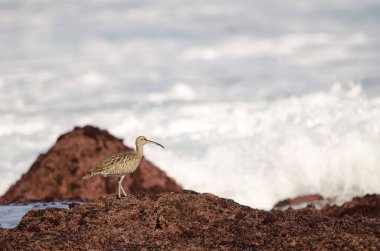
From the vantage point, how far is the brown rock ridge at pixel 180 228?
1769 cm

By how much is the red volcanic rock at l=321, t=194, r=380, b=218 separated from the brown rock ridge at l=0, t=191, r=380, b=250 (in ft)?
36.2

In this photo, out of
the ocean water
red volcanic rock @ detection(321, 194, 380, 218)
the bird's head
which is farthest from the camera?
red volcanic rock @ detection(321, 194, 380, 218)

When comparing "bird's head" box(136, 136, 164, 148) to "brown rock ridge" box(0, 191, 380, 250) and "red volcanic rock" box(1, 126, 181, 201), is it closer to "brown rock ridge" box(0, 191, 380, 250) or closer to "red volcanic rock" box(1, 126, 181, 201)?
"brown rock ridge" box(0, 191, 380, 250)

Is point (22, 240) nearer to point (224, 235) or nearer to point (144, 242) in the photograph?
point (144, 242)

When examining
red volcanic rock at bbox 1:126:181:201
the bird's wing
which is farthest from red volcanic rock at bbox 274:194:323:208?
the bird's wing

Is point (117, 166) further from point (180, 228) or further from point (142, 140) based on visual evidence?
point (180, 228)

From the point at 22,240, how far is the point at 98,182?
19.5 metres

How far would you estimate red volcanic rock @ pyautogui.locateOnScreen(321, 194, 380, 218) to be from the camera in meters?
32.2

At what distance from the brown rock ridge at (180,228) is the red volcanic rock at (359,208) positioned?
11030 millimetres

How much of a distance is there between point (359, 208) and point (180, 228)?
14817mm

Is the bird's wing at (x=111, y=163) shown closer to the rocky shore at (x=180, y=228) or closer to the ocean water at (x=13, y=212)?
the rocky shore at (x=180, y=228)

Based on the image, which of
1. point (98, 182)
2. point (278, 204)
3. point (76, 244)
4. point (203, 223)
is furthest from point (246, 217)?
point (278, 204)

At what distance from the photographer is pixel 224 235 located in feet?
61.8

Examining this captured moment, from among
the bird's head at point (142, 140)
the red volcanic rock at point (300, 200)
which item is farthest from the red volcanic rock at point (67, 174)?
the bird's head at point (142, 140)
